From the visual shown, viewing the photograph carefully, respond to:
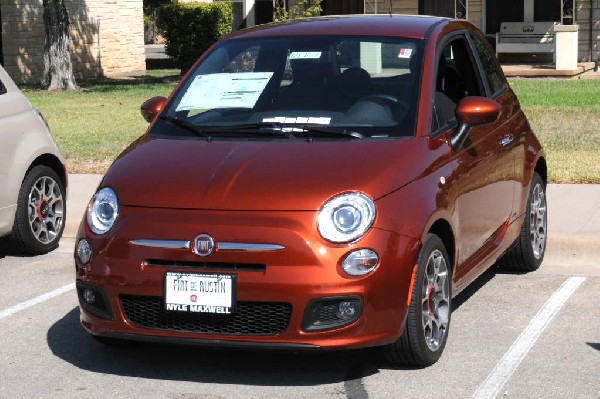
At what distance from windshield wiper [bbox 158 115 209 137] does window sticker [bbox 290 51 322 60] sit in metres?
0.75

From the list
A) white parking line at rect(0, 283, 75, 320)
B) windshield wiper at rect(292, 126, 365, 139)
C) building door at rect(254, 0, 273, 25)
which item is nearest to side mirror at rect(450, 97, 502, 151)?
windshield wiper at rect(292, 126, 365, 139)

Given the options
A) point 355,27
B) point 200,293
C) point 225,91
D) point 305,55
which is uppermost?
point 355,27

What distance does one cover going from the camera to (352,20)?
7352 millimetres

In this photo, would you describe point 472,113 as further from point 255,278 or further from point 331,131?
point 255,278

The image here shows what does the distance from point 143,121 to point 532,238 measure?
34.8 ft

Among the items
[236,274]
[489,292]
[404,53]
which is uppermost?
[404,53]

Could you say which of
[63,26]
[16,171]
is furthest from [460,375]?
[63,26]

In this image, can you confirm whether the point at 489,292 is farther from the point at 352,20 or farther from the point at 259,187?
the point at 259,187

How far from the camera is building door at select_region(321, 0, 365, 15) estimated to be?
34.8m

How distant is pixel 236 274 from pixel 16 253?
14.2 feet

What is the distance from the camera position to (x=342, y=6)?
3509 cm

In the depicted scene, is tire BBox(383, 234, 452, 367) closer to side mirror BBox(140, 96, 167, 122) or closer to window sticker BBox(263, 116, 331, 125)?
window sticker BBox(263, 116, 331, 125)

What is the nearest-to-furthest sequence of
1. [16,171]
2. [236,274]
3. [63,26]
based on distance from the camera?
[236,274]
[16,171]
[63,26]

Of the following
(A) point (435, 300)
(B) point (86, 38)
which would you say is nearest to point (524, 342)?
(A) point (435, 300)
